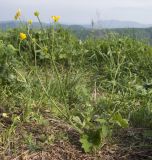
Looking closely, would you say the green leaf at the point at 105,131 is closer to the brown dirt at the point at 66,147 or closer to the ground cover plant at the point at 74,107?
the ground cover plant at the point at 74,107

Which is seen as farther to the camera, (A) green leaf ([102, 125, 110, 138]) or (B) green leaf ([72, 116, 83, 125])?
(B) green leaf ([72, 116, 83, 125])

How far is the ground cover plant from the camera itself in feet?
9.68

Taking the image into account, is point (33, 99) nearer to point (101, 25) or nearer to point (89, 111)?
point (89, 111)

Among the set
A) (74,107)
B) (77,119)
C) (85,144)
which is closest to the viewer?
(85,144)

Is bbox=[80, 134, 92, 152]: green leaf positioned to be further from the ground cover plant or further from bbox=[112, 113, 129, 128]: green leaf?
bbox=[112, 113, 129, 128]: green leaf

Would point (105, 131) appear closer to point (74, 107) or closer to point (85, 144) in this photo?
point (85, 144)

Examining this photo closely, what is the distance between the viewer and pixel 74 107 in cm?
363

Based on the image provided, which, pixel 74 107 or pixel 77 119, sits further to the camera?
pixel 74 107

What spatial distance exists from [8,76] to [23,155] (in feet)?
3.28

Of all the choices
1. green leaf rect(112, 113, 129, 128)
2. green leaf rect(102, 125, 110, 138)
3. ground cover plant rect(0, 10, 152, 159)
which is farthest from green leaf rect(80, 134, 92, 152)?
green leaf rect(112, 113, 129, 128)

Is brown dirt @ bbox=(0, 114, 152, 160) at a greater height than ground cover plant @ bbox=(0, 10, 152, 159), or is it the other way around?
ground cover plant @ bbox=(0, 10, 152, 159)

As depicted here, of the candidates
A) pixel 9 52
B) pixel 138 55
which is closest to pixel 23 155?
pixel 9 52

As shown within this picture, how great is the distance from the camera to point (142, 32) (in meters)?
6.28

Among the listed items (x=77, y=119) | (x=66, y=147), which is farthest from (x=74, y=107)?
(x=66, y=147)
